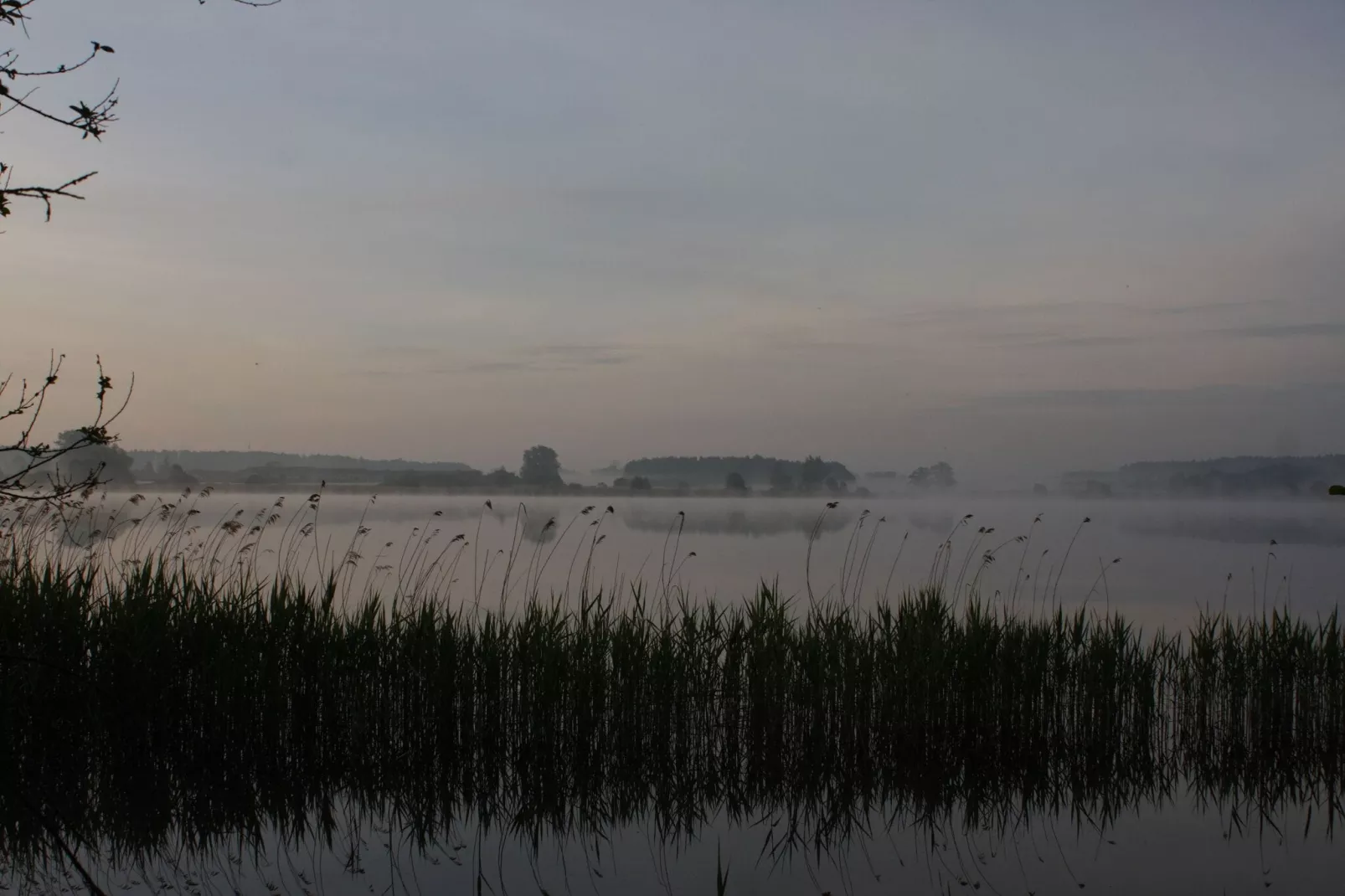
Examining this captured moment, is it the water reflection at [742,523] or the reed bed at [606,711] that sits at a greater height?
the reed bed at [606,711]

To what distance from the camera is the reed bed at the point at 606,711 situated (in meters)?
5.74

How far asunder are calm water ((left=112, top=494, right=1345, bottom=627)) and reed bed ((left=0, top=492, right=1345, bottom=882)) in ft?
1.88

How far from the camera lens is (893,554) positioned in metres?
28.8

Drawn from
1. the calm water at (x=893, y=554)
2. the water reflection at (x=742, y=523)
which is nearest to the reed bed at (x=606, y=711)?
the calm water at (x=893, y=554)

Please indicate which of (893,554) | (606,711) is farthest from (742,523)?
(606,711)

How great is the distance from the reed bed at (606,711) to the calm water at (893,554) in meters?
0.57

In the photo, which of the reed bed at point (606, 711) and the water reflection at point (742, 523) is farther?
the water reflection at point (742, 523)

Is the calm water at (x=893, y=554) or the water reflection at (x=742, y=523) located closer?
the calm water at (x=893, y=554)

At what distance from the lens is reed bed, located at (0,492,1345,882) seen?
5.74m

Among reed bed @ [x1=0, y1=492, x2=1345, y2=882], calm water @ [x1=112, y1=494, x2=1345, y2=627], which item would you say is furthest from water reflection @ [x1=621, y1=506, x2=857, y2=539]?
reed bed @ [x1=0, y1=492, x2=1345, y2=882]

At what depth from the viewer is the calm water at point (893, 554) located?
848 centimetres

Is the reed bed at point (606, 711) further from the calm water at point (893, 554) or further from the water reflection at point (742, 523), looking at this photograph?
the water reflection at point (742, 523)

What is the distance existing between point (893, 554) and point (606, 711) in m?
23.4

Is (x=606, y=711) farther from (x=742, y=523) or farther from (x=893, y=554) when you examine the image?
(x=742, y=523)
